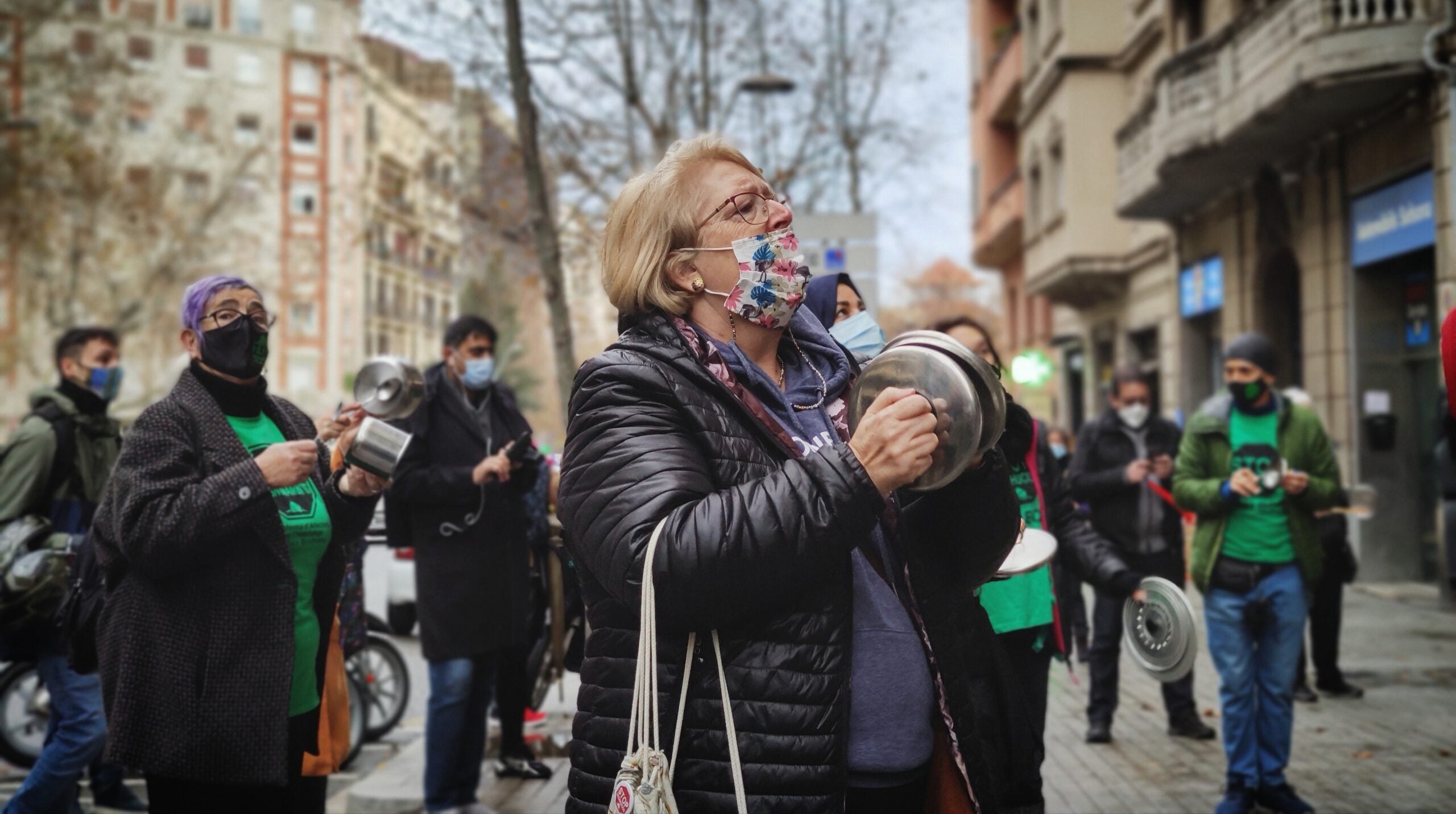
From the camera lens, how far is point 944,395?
7.28ft

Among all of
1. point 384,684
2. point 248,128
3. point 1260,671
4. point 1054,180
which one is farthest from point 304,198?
point 1260,671

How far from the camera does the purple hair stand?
12.9 ft

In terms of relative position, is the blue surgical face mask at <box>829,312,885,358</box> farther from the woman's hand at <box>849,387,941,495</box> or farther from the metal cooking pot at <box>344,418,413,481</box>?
the woman's hand at <box>849,387,941,495</box>

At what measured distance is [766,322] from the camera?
2523 mm

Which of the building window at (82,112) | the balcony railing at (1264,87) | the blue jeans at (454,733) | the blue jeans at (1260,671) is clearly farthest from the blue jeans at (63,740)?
the building window at (82,112)

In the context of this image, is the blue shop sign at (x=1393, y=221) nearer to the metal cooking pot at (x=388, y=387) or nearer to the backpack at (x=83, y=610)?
the metal cooking pot at (x=388, y=387)

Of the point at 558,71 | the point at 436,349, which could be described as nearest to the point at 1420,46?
the point at 558,71

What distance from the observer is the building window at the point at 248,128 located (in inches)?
2773

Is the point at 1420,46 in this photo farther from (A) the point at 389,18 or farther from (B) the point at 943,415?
(B) the point at 943,415

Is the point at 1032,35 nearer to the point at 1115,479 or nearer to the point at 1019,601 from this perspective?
the point at 1115,479

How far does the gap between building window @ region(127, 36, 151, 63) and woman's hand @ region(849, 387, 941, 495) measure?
74.6 metres

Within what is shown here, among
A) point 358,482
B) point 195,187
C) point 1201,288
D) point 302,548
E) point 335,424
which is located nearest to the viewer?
point 302,548

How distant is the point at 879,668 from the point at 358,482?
222 cm

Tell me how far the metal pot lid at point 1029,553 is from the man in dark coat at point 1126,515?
4.17 m
